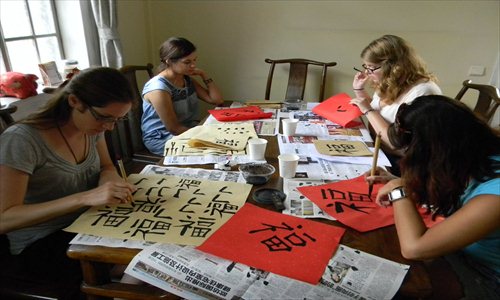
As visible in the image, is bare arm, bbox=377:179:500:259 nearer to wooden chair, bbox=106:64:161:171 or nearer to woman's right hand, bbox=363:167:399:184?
woman's right hand, bbox=363:167:399:184

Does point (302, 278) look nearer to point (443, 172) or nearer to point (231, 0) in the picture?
point (443, 172)

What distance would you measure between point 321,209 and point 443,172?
33 centimetres

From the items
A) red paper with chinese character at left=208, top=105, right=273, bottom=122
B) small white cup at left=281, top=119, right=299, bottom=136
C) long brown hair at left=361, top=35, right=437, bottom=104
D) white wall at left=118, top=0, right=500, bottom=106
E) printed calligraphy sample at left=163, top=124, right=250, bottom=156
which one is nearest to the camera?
printed calligraphy sample at left=163, top=124, right=250, bottom=156

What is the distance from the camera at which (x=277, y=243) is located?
2.86 feet

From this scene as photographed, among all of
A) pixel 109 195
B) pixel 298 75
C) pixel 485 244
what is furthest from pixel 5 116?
pixel 298 75

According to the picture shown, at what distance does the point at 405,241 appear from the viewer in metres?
0.85

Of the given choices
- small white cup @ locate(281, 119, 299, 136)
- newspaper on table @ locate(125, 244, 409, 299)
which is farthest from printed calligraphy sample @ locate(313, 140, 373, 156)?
newspaper on table @ locate(125, 244, 409, 299)

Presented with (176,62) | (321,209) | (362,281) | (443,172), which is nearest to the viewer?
(362,281)

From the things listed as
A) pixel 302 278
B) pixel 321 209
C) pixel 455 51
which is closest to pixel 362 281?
pixel 302 278

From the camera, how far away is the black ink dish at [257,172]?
118 cm

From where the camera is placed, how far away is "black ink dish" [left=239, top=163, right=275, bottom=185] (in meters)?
1.18

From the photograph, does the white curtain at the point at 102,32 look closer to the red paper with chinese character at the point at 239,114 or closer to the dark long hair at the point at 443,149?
the red paper with chinese character at the point at 239,114

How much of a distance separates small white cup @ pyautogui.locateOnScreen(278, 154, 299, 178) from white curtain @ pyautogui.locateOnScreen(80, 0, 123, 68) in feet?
5.45

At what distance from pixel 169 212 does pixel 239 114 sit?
1.05 meters
